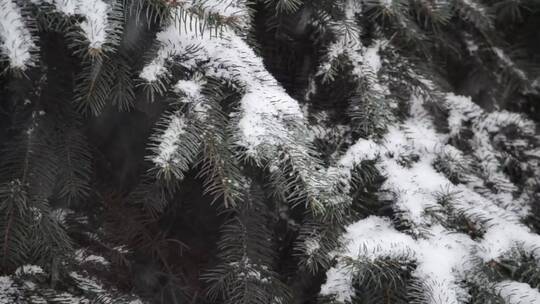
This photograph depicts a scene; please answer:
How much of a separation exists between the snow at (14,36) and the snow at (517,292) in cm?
101

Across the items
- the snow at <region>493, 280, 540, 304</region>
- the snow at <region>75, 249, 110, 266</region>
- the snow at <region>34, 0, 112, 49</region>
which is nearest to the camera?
the snow at <region>34, 0, 112, 49</region>

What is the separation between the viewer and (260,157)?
798 millimetres

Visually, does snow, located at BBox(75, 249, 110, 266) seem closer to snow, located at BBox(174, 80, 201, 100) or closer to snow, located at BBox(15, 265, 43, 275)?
snow, located at BBox(15, 265, 43, 275)

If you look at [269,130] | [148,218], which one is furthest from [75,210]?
[269,130]

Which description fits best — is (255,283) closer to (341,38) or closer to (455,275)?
(455,275)

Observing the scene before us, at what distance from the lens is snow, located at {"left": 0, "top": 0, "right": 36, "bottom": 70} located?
779mm

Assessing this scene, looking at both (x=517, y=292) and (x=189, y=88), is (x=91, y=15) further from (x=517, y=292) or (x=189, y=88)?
(x=517, y=292)

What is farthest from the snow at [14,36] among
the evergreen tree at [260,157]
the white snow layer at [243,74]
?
the white snow layer at [243,74]

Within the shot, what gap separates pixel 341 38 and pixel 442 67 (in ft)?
1.57

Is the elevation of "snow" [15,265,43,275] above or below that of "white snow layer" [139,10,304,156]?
below

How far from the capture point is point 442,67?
140 cm

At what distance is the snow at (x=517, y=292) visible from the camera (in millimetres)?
898

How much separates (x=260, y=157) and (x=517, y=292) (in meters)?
0.61

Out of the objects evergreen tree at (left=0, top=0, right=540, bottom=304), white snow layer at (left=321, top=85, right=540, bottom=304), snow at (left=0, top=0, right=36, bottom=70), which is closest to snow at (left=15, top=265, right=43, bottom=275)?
evergreen tree at (left=0, top=0, right=540, bottom=304)
